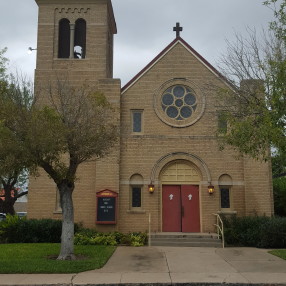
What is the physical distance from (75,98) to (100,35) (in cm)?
864

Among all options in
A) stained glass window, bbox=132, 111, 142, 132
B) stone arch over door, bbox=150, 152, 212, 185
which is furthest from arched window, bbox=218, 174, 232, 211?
stained glass window, bbox=132, 111, 142, 132

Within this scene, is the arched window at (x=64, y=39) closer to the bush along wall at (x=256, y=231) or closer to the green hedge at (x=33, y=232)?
the green hedge at (x=33, y=232)

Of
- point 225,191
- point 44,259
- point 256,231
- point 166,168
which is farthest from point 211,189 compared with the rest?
point 44,259

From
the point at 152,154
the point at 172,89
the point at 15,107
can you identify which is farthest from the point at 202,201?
the point at 15,107

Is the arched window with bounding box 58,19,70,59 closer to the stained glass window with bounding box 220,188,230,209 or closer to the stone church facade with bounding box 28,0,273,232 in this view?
the stone church facade with bounding box 28,0,273,232

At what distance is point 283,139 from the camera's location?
11227 millimetres

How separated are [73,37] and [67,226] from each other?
12.5 m

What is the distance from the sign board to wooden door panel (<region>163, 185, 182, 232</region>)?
256cm

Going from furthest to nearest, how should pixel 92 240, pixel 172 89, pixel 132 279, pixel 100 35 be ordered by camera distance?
pixel 100 35 < pixel 172 89 < pixel 92 240 < pixel 132 279

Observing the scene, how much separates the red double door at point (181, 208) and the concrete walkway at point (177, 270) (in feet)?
12.4

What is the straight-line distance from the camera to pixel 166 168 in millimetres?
20156

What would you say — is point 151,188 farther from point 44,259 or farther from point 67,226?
point 44,259

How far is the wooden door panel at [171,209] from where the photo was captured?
1955 centimetres

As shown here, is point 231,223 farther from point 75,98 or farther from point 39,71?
point 39,71
